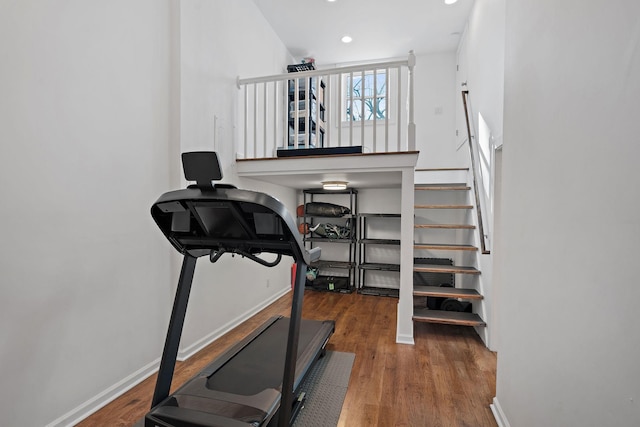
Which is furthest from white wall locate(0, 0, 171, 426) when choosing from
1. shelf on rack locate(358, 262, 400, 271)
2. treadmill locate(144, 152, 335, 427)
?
shelf on rack locate(358, 262, 400, 271)

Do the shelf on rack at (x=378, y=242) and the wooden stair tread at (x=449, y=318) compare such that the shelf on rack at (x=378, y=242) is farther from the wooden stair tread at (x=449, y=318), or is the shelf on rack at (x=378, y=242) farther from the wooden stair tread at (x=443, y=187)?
the wooden stair tread at (x=449, y=318)

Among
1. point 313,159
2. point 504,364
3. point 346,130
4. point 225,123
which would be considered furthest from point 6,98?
point 346,130

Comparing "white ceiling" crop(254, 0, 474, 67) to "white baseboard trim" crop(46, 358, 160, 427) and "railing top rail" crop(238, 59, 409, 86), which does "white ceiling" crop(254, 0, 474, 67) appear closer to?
"railing top rail" crop(238, 59, 409, 86)

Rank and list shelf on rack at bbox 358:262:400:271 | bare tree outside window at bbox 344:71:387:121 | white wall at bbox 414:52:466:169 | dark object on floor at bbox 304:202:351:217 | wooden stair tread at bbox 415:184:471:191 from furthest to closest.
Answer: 1. bare tree outside window at bbox 344:71:387:121
2. white wall at bbox 414:52:466:169
3. dark object on floor at bbox 304:202:351:217
4. shelf on rack at bbox 358:262:400:271
5. wooden stair tread at bbox 415:184:471:191

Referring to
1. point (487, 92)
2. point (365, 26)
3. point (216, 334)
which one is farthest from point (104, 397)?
point (365, 26)

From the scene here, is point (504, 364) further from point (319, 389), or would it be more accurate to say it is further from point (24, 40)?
point (24, 40)

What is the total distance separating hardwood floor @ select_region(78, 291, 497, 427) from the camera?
180 centimetres

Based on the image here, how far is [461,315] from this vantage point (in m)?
3.07

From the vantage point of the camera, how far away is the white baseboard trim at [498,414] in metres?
1.66

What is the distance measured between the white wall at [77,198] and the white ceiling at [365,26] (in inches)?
94.5

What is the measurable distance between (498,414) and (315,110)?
14.8ft

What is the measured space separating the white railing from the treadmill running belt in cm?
184

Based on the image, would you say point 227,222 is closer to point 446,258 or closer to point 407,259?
point 407,259

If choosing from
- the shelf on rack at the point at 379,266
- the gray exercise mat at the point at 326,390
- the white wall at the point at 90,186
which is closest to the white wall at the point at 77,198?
the white wall at the point at 90,186
